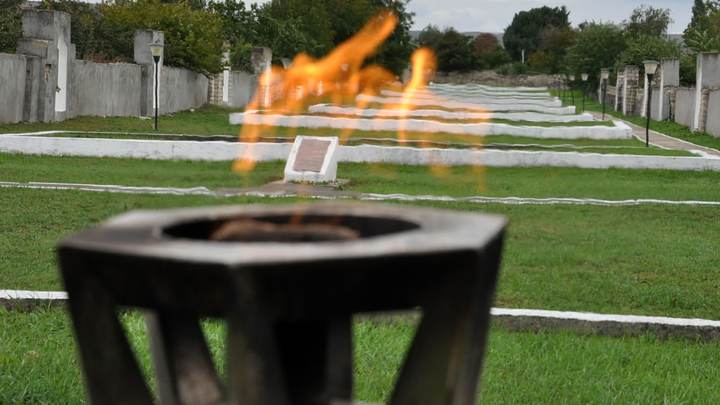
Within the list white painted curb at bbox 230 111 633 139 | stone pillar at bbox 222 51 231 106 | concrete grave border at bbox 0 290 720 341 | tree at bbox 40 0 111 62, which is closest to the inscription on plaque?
white painted curb at bbox 230 111 633 139

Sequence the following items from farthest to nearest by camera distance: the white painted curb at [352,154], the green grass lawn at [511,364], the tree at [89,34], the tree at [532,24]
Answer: the tree at [532,24] < the tree at [89,34] < the white painted curb at [352,154] < the green grass lawn at [511,364]

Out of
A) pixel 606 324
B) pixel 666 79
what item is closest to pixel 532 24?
pixel 666 79

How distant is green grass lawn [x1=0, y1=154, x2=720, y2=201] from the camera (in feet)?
44.2

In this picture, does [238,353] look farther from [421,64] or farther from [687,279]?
[687,279]

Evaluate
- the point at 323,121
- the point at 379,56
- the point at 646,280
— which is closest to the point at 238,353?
the point at 646,280

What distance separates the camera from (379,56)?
55.9m

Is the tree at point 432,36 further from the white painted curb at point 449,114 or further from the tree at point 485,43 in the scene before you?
the white painted curb at point 449,114

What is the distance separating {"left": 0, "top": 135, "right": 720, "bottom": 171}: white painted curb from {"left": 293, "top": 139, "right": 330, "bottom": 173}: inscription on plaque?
1.16m

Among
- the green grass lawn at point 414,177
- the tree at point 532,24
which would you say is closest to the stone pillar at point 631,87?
the green grass lawn at point 414,177

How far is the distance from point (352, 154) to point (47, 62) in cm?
896

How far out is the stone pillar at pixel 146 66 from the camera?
27.7 metres

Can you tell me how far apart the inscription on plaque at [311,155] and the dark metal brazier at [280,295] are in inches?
455

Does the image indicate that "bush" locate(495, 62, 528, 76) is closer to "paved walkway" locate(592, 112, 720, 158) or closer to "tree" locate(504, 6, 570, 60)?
"tree" locate(504, 6, 570, 60)

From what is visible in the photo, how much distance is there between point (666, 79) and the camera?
1353 inches
